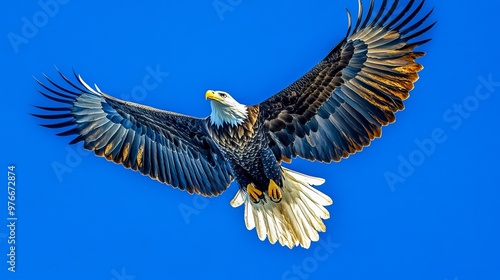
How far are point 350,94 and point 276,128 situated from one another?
828 mm

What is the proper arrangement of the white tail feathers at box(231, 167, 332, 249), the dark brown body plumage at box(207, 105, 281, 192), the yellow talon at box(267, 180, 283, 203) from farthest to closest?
the white tail feathers at box(231, 167, 332, 249) → the yellow talon at box(267, 180, 283, 203) → the dark brown body plumage at box(207, 105, 281, 192)

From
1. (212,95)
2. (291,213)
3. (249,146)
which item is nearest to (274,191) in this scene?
(291,213)

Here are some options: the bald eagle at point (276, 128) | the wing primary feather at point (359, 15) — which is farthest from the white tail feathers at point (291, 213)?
the wing primary feather at point (359, 15)

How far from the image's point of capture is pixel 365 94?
12.3 meters

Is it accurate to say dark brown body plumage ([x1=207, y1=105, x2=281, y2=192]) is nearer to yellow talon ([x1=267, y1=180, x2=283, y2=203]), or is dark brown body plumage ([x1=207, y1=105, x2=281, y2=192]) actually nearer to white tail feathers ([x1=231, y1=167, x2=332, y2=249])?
yellow talon ([x1=267, y1=180, x2=283, y2=203])

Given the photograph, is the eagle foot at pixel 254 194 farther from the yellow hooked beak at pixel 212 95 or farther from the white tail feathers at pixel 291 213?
the yellow hooked beak at pixel 212 95

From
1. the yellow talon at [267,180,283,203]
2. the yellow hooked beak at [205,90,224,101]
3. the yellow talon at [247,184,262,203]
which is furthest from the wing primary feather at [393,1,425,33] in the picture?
the yellow talon at [247,184,262,203]

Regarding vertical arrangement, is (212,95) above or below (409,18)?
above

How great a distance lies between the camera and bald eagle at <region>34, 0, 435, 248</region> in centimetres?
1211

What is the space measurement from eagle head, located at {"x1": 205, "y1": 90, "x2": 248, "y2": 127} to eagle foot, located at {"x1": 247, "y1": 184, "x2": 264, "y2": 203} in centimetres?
75

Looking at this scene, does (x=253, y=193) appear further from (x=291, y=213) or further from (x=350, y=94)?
(x=350, y=94)

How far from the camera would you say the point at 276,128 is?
41.8 ft

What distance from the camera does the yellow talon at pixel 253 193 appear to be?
12992mm

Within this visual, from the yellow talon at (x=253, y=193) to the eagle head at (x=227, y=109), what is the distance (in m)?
0.74
